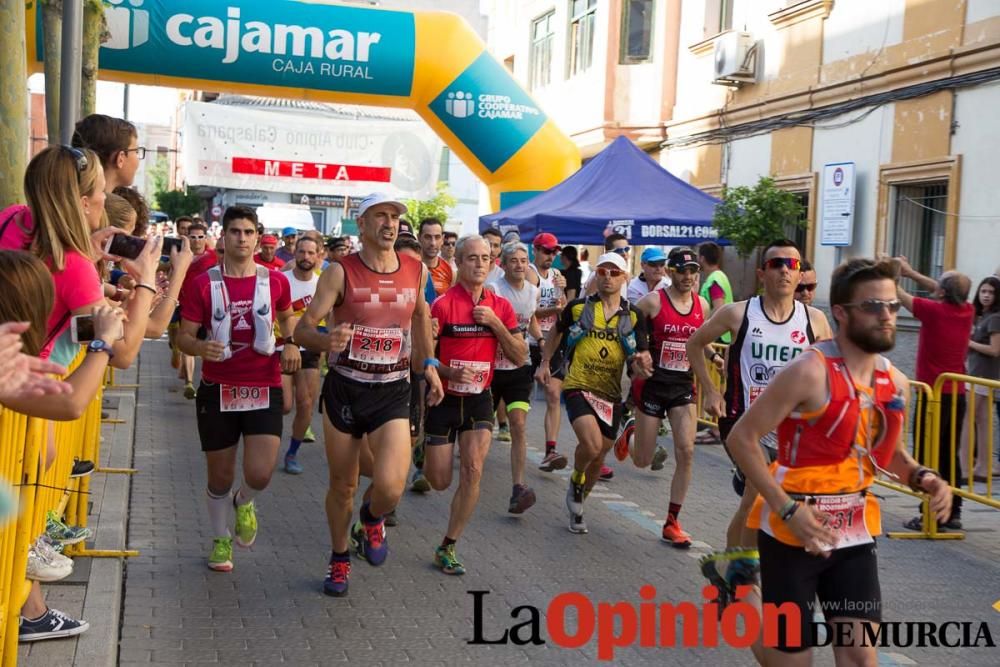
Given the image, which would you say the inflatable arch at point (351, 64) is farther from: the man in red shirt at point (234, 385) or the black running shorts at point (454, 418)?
the black running shorts at point (454, 418)

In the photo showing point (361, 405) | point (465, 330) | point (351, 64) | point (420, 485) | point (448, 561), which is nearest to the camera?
point (361, 405)

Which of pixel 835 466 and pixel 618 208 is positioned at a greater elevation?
pixel 618 208

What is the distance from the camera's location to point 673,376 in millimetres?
8602

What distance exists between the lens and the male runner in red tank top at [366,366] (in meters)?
6.33

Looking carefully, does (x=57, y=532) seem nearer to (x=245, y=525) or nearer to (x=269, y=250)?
(x=245, y=525)

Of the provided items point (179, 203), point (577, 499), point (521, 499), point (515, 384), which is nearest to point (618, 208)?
point (515, 384)

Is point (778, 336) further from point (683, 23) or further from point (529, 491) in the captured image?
point (683, 23)

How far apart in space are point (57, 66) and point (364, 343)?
6.10 m

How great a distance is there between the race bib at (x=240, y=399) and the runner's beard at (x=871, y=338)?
148 inches

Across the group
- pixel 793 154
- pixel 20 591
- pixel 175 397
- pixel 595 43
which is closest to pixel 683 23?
pixel 595 43

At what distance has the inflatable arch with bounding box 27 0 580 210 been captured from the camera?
1563 cm

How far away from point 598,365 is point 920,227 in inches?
332

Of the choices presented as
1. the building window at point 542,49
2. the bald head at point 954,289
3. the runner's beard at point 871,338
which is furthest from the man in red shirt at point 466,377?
the building window at point 542,49

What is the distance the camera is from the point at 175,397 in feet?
48.2
